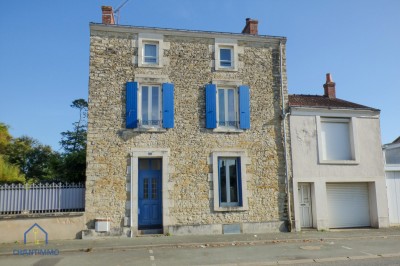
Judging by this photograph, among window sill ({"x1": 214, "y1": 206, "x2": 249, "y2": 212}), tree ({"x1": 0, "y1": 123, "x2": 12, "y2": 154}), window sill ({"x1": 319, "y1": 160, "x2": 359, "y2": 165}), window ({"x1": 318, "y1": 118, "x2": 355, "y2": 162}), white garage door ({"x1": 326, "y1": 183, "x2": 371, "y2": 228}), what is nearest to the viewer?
window sill ({"x1": 214, "y1": 206, "x2": 249, "y2": 212})

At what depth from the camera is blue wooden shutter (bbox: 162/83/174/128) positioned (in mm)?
12586

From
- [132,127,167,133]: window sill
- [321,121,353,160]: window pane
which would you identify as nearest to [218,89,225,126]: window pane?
[132,127,167,133]: window sill

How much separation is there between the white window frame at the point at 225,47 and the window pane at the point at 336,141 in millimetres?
4459

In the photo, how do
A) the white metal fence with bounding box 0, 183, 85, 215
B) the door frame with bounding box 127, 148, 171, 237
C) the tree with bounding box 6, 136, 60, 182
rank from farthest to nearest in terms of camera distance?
the tree with bounding box 6, 136, 60, 182 < the door frame with bounding box 127, 148, 171, 237 < the white metal fence with bounding box 0, 183, 85, 215

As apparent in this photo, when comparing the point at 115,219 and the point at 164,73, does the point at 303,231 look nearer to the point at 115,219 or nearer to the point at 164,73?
the point at 115,219

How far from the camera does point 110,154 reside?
1212 centimetres

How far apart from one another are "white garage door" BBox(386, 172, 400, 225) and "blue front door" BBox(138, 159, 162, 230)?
31.4ft

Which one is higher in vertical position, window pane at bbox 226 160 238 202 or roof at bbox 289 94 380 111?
roof at bbox 289 94 380 111

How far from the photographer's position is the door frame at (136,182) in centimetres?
1188

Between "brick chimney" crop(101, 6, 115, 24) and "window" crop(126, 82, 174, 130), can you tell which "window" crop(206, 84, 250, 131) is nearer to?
"window" crop(126, 82, 174, 130)

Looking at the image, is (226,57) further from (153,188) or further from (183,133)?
(153,188)

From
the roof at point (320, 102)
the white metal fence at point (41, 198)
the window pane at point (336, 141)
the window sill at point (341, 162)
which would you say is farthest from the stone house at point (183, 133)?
the window pane at point (336, 141)

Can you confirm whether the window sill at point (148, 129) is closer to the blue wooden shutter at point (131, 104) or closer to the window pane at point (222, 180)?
the blue wooden shutter at point (131, 104)

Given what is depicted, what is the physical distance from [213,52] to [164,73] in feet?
7.14
